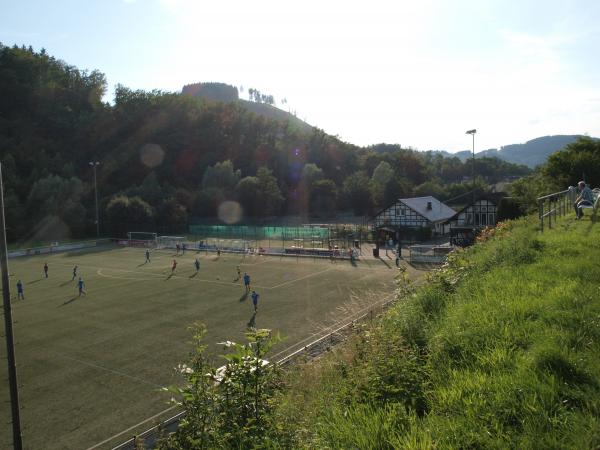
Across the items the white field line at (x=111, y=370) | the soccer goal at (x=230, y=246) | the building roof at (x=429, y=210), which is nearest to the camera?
the white field line at (x=111, y=370)

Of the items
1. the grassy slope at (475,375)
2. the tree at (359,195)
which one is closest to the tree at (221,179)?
the tree at (359,195)

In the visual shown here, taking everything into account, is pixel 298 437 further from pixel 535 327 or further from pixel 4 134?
pixel 4 134

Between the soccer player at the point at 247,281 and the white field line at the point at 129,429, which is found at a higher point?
the soccer player at the point at 247,281

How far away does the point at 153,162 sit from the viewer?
86.8 meters

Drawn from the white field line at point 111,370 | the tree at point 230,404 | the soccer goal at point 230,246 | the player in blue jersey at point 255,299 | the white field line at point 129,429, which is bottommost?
the white field line at point 129,429

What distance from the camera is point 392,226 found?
163 feet

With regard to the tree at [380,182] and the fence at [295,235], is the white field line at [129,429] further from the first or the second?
the tree at [380,182]

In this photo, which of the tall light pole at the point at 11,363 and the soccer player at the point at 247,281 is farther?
the soccer player at the point at 247,281

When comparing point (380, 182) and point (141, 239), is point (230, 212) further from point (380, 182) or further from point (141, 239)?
point (380, 182)

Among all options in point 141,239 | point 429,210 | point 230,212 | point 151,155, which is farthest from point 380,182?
point 151,155

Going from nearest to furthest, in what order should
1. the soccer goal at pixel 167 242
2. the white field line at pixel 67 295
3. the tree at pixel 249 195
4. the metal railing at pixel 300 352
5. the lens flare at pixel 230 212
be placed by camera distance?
1. the metal railing at pixel 300 352
2. the white field line at pixel 67 295
3. the soccer goal at pixel 167 242
4. the lens flare at pixel 230 212
5. the tree at pixel 249 195

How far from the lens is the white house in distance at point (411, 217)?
48344 mm

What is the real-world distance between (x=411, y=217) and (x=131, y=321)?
3620 centimetres

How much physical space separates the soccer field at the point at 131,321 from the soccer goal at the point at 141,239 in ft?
39.3
